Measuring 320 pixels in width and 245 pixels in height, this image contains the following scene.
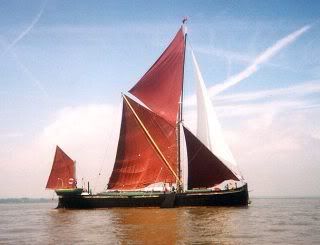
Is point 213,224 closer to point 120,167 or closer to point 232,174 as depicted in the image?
point 232,174

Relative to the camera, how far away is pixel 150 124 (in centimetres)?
5478

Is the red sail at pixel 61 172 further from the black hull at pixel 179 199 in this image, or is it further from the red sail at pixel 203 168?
the red sail at pixel 203 168

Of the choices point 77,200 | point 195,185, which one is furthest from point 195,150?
point 77,200

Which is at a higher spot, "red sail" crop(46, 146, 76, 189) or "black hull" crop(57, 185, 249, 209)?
"red sail" crop(46, 146, 76, 189)

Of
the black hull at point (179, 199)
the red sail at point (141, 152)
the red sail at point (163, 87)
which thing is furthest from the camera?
the red sail at point (163, 87)

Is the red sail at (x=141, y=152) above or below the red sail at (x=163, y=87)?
below

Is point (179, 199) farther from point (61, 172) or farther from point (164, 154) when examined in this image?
point (61, 172)

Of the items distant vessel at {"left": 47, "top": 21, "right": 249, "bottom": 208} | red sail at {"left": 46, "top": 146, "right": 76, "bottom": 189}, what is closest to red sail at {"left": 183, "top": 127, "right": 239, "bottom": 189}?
distant vessel at {"left": 47, "top": 21, "right": 249, "bottom": 208}

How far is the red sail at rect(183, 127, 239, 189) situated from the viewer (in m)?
50.4

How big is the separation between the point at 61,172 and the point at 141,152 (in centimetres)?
1597

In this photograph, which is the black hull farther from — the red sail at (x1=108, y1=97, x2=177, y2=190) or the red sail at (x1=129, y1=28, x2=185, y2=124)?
the red sail at (x1=129, y1=28, x2=185, y2=124)

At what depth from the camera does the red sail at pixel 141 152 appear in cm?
5400

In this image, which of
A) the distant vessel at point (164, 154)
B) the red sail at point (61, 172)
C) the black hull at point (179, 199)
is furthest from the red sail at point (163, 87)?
the red sail at point (61, 172)

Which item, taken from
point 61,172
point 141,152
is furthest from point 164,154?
point 61,172
